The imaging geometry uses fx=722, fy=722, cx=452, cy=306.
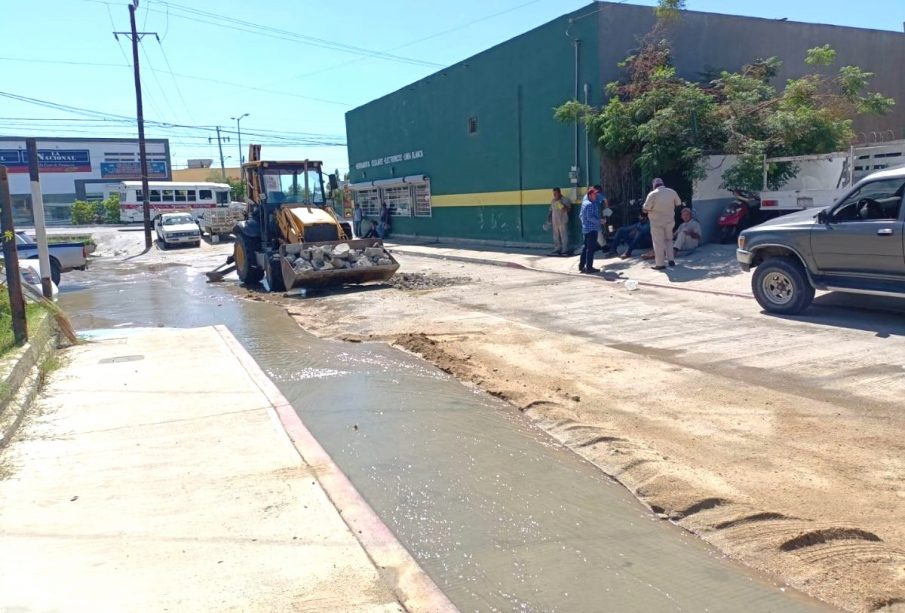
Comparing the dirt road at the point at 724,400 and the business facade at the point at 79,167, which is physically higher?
the business facade at the point at 79,167

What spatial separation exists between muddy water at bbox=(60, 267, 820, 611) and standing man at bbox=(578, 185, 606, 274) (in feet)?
26.0

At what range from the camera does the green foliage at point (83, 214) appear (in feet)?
186

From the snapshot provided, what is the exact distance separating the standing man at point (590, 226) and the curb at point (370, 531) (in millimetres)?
9988

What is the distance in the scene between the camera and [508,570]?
3.85m

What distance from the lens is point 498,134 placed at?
2300cm

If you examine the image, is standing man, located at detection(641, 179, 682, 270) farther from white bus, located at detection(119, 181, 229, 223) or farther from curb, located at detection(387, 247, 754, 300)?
white bus, located at detection(119, 181, 229, 223)

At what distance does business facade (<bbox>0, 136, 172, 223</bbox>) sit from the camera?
6662 centimetres

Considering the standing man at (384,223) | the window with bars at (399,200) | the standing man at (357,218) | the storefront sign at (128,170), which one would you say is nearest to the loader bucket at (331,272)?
the window with bars at (399,200)

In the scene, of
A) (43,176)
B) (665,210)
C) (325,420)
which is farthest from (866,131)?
(43,176)

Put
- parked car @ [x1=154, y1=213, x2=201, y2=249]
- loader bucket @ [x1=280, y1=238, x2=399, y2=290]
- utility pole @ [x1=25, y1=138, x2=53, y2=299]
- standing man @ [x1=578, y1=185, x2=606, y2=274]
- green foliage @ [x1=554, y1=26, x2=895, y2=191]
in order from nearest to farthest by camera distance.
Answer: utility pole @ [x1=25, y1=138, x2=53, y2=299]
loader bucket @ [x1=280, y1=238, x2=399, y2=290]
standing man @ [x1=578, y1=185, x2=606, y2=274]
green foliage @ [x1=554, y1=26, x2=895, y2=191]
parked car @ [x1=154, y1=213, x2=201, y2=249]

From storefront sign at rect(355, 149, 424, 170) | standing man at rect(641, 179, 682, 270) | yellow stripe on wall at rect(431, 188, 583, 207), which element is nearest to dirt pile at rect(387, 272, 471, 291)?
standing man at rect(641, 179, 682, 270)

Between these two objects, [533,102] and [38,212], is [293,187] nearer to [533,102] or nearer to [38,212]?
[38,212]

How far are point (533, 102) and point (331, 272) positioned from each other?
1004 cm

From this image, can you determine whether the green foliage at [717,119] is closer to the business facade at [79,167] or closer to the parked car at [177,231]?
the parked car at [177,231]
